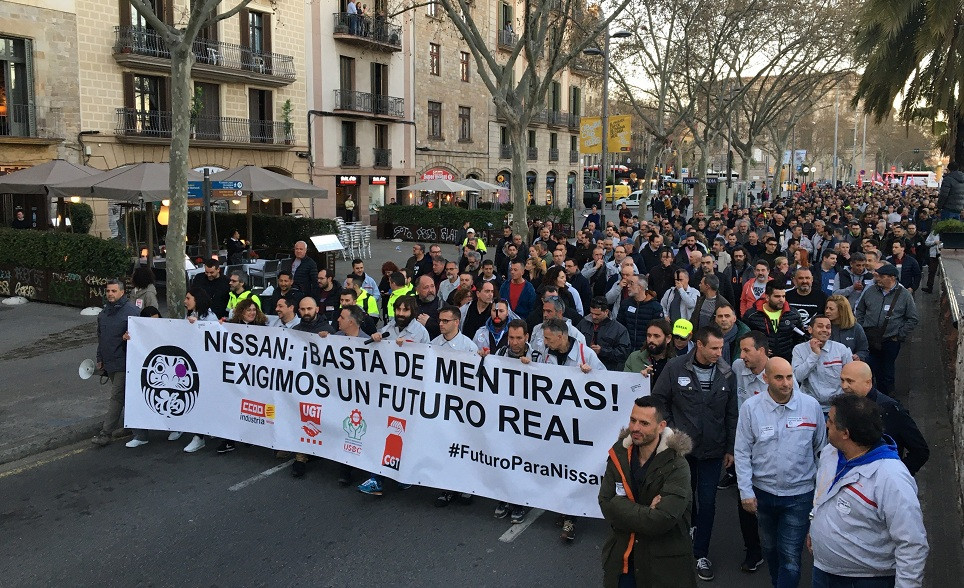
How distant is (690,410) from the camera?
5453 mm

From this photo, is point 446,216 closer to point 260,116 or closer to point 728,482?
point 260,116

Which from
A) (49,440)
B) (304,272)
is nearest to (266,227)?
(304,272)

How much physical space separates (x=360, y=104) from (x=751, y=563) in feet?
112

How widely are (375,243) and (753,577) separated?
27.8 m

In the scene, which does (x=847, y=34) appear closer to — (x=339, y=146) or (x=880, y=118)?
(x=880, y=118)

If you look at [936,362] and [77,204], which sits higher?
[77,204]

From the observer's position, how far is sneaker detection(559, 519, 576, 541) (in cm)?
597

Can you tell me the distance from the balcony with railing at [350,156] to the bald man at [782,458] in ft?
111

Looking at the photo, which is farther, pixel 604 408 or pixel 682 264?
pixel 682 264

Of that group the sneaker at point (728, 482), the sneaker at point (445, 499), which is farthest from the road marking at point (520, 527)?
the sneaker at point (728, 482)

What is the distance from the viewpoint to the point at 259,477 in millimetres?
7266

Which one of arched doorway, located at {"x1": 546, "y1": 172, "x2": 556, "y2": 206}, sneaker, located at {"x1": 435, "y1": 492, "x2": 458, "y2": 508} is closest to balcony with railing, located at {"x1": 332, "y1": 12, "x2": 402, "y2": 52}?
arched doorway, located at {"x1": 546, "y1": 172, "x2": 556, "y2": 206}

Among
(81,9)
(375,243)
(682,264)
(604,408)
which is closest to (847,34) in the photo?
(375,243)

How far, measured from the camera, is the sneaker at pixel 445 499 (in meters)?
6.64
